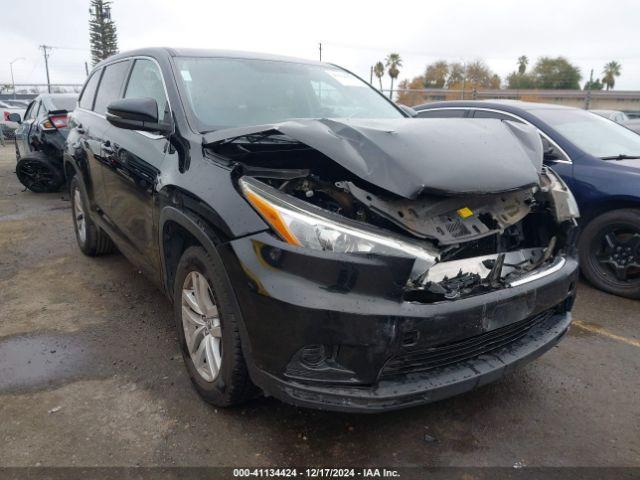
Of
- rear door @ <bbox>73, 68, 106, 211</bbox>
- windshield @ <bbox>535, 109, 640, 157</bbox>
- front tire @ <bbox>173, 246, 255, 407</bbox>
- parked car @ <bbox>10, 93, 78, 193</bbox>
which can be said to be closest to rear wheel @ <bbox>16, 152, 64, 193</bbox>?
parked car @ <bbox>10, 93, 78, 193</bbox>

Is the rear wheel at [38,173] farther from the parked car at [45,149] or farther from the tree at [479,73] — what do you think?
the tree at [479,73]

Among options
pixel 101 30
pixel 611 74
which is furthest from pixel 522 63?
pixel 101 30

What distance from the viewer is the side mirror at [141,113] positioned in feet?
8.93

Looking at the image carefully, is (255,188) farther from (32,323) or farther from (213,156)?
(32,323)

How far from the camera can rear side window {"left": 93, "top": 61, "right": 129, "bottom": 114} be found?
154 inches

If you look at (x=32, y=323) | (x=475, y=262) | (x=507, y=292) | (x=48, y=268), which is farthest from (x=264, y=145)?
(x=48, y=268)

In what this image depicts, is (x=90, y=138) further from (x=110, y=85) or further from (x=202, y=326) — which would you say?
(x=202, y=326)

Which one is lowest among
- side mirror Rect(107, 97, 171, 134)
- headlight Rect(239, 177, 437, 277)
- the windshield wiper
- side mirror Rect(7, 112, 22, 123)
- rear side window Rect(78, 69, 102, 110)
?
headlight Rect(239, 177, 437, 277)

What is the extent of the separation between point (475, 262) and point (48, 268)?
4.16 meters

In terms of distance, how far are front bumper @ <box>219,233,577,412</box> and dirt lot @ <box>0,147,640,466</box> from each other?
422mm

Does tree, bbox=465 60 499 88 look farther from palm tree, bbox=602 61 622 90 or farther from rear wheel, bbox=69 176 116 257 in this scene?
rear wheel, bbox=69 176 116 257

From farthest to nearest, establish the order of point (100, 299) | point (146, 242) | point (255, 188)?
point (100, 299) < point (146, 242) < point (255, 188)

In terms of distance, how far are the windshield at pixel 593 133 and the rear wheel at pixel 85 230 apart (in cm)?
444

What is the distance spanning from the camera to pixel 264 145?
2242mm
